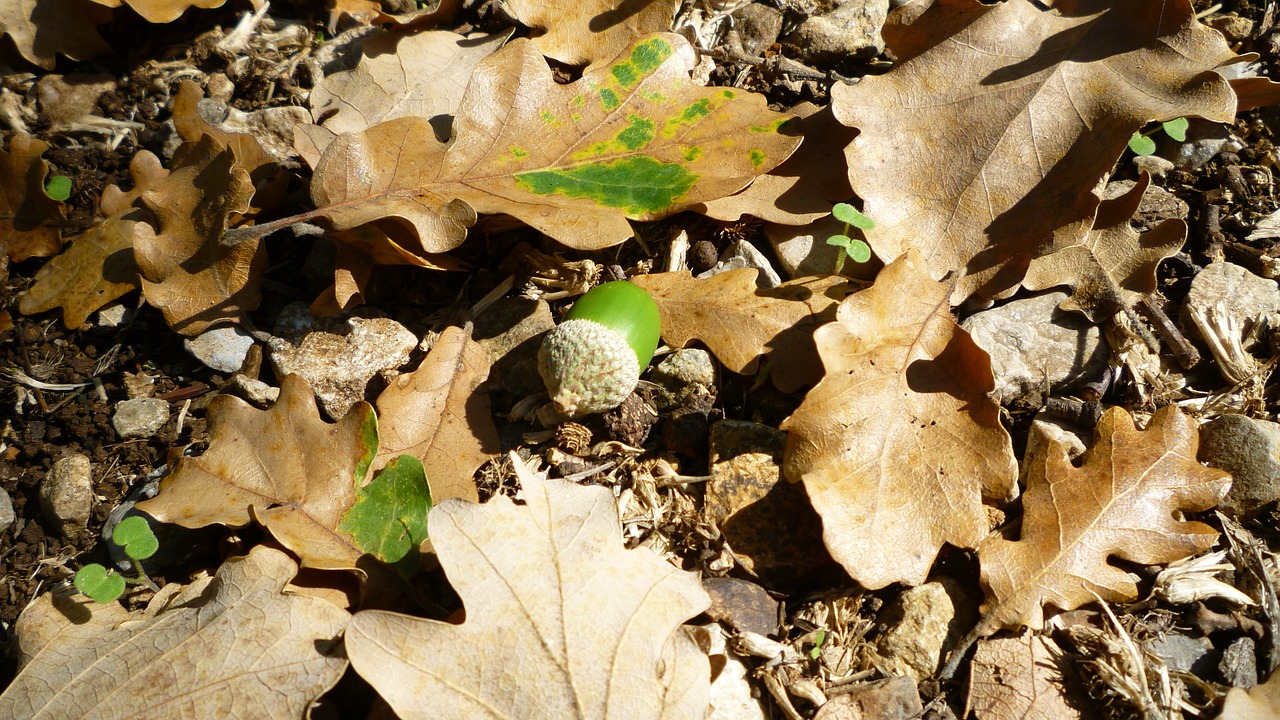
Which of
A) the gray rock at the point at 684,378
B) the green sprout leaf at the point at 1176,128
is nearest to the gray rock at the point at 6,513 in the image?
the gray rock at the point at 684,378

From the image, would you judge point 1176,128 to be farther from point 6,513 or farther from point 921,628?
point 6,513

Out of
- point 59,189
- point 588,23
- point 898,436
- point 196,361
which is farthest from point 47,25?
point 898,436

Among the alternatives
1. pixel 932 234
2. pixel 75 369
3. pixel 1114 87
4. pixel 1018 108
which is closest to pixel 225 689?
pixel 75 369

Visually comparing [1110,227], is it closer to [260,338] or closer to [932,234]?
[932,234]

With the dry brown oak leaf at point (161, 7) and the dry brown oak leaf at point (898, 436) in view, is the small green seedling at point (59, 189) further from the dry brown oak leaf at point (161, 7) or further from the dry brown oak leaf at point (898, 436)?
the dry brown oak leaf at point (898, 436)

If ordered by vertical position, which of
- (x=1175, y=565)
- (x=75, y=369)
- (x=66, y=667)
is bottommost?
(x=1175, y=565)

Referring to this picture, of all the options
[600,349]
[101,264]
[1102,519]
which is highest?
[101,264]
